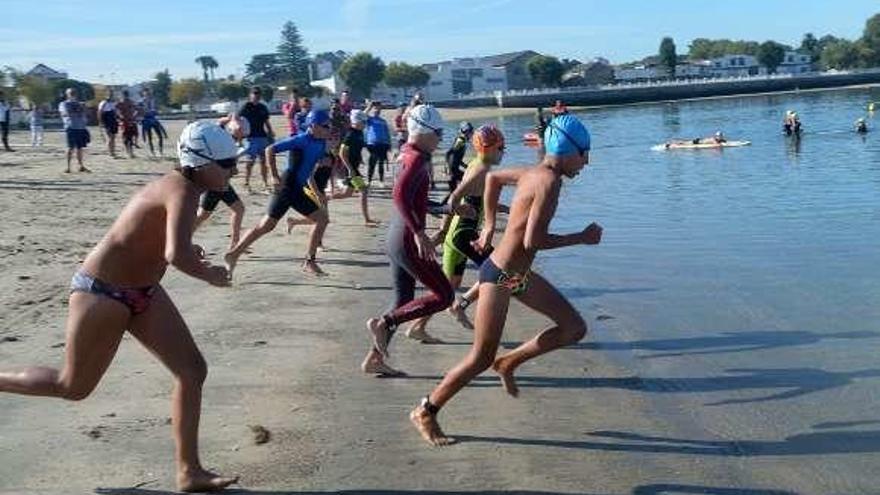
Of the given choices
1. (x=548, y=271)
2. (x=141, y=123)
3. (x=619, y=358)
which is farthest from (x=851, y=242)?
(x=141, y=123)

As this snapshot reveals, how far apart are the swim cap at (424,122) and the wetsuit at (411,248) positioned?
137 millimetres

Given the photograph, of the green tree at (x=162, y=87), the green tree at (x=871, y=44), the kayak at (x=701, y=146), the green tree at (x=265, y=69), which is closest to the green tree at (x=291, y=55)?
the green tree at (x=265, y=69)

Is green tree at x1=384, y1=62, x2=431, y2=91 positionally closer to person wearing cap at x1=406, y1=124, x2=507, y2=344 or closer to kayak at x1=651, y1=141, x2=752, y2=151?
kayak at x1=651, y1=141, x2=752, y2=151

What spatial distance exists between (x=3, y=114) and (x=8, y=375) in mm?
25802

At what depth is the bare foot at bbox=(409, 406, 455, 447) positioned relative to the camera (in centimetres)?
590

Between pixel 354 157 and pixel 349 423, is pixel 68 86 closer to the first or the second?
pixel 354 157

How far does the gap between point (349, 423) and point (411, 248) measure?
1.44 m

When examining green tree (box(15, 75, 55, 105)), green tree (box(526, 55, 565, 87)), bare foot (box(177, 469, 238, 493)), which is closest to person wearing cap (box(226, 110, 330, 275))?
bare foot (box(177, 469, 238, 493))

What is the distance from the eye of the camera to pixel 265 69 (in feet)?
592

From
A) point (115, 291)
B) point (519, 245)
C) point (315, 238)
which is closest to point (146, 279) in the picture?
point (115, 291)

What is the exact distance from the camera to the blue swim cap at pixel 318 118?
11023 mm

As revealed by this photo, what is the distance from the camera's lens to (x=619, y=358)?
823 centimetres

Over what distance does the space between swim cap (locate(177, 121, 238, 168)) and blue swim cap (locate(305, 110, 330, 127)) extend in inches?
244

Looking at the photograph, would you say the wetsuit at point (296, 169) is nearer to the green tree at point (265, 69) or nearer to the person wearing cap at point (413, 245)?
the person wearing cap at point (413, 245)
